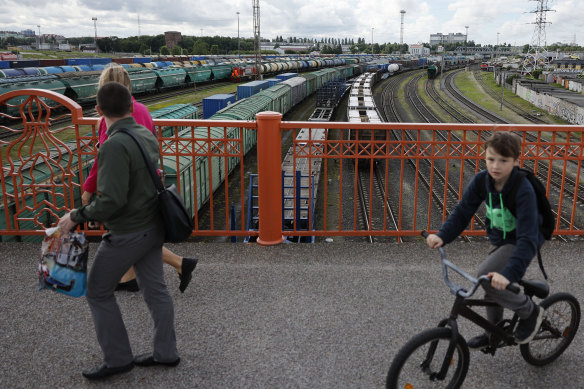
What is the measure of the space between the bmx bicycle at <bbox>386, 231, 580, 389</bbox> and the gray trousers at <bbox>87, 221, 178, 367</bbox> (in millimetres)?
1458

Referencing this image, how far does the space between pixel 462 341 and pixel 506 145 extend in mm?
1142

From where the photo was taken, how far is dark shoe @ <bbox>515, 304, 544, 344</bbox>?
291cm

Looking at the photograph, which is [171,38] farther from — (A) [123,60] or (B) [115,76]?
(B) [115,76]

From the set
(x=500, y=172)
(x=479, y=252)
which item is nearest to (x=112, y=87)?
(x=500, y=172)

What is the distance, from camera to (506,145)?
265 centimetres

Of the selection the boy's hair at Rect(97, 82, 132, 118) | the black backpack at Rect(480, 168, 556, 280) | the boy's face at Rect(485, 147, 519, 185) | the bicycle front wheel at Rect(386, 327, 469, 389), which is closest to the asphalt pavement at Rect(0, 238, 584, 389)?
the bicycle front wheel at Rect(386, 327, 469, 389)

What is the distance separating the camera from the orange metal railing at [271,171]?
201 inches

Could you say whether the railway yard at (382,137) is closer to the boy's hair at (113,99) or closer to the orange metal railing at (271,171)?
the orange metal railing at (271,171)

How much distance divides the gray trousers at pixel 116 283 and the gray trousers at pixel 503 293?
1993mm

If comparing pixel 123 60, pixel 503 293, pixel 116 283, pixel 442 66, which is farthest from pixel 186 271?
pixel 442 66

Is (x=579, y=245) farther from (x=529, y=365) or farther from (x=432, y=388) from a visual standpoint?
(x=432, y=388)

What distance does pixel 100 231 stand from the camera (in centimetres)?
537

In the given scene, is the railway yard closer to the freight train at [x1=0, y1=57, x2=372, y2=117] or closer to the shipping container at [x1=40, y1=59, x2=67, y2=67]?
the freight train at [x1=0, y1=57, x2=372, y2=117]

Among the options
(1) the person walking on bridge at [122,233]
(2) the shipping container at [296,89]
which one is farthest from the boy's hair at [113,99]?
(2) the shipping container at [296,89]
